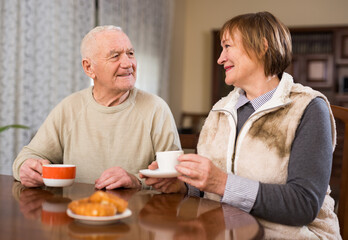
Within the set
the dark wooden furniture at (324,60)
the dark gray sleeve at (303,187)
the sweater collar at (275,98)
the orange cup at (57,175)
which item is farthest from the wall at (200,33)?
the dark gray sleeve at (303,187)

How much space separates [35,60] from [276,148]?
8.86ft

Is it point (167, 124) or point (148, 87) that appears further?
point (148, 87)

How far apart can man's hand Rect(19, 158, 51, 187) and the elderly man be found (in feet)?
0.59

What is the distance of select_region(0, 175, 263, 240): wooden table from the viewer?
2.82 feet

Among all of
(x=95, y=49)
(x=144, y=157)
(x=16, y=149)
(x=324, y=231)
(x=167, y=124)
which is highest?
(x=95, y=49)

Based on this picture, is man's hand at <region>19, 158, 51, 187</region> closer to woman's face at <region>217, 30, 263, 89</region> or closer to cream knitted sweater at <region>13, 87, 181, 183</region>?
cream knitted sweater at <region>13, 87, 181, 183</region>

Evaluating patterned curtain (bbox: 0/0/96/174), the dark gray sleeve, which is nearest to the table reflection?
the dark gray sleeve

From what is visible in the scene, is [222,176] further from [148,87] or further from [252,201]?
[148,87]

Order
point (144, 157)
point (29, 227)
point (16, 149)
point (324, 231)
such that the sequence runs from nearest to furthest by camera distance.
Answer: point (29, 227) < point (324, 231) < point (144, 157) < point (16, 149)

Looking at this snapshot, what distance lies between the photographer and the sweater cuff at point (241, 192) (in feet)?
3.73

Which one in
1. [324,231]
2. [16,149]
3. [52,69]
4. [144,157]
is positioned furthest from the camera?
[52,69]

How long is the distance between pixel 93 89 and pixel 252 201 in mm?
934

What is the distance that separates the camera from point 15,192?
1.31 m

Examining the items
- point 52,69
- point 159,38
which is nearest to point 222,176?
point 52,69
